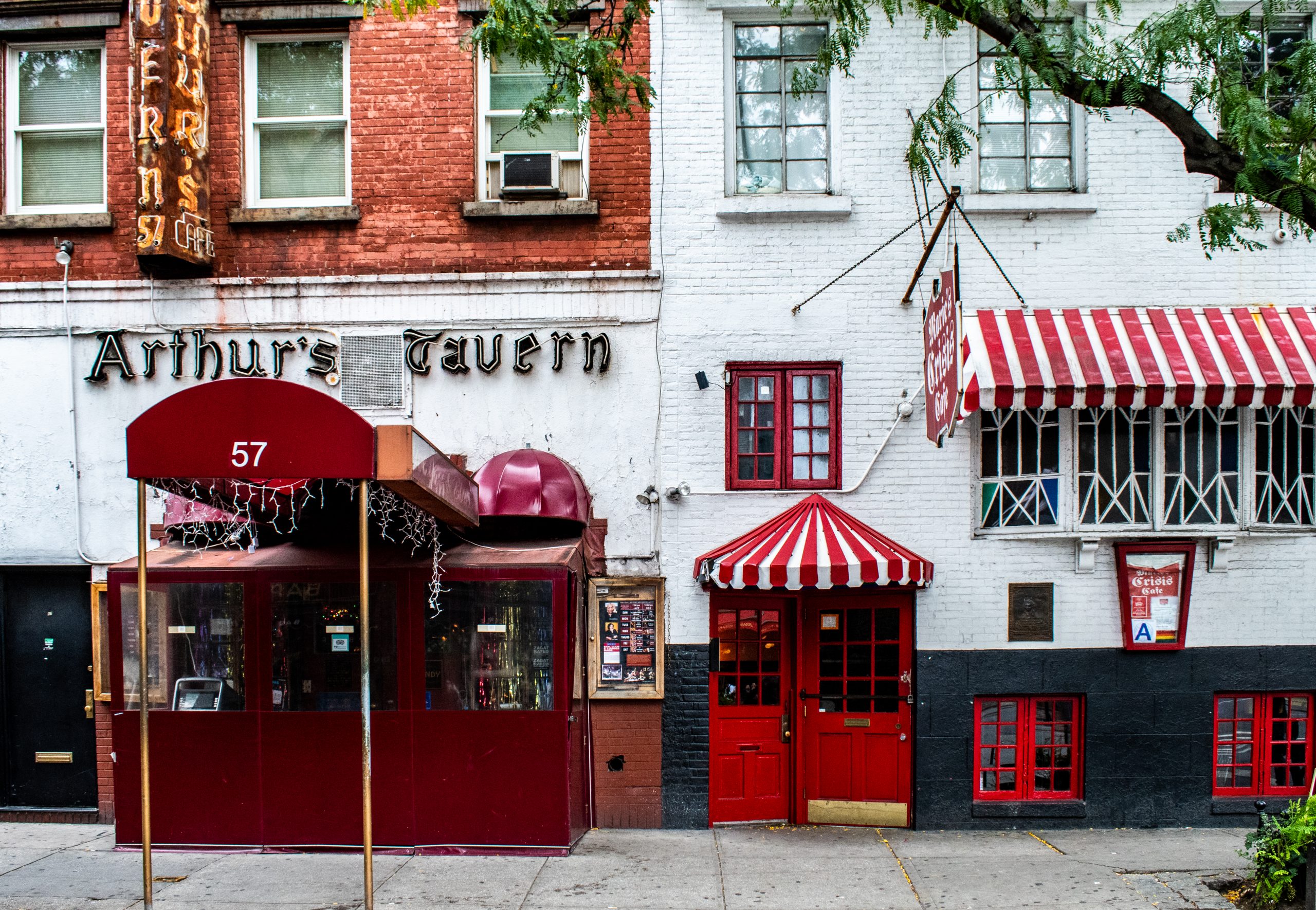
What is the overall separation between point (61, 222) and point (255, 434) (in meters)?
5.06

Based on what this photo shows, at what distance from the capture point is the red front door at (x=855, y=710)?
905 cm

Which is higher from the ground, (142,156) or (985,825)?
(142,156)

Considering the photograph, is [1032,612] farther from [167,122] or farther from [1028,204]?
[167,122]

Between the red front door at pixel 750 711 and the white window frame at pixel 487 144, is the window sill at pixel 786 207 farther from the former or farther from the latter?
the red front door at pixel 750 711

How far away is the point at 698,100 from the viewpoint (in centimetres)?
929

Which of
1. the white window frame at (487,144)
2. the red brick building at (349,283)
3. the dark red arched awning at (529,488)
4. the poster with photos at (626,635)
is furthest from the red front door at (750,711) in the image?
the white window frame at (487,144)

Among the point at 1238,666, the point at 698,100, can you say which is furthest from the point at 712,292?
the point at 1238,666

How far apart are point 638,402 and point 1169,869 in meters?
5.75

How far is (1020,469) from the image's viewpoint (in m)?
9.13

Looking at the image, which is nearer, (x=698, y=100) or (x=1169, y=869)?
(x=1169, y=869)

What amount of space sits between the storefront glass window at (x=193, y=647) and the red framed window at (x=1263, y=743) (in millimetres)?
8750

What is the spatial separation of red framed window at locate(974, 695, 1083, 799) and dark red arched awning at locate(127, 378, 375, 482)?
6.10m

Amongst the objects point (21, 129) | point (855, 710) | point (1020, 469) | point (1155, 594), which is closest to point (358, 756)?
point (855, 710)

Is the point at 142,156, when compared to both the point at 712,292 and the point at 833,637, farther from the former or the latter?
the point at 833,637
